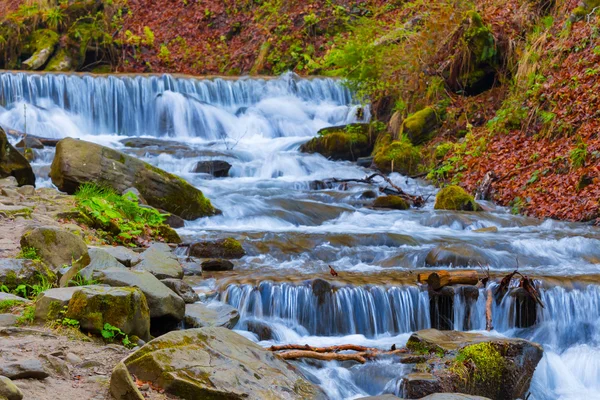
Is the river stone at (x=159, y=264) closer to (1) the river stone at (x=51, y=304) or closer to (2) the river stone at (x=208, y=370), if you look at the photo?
(1) the river stone at (x=51, y=304)

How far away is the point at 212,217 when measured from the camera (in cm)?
1074

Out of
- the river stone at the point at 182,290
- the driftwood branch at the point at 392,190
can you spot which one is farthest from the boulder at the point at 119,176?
the river stone at the point at 182,290

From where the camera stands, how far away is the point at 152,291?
16.8ft

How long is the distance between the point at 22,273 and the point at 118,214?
349cm

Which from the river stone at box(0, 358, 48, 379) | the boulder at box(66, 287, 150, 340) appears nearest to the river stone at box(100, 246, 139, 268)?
the boulder at box(66, 287, 150, 340)

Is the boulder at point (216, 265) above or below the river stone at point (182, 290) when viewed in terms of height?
below

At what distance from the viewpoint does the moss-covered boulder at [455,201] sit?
1148 centimetres

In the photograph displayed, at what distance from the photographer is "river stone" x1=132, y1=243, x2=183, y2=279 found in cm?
618

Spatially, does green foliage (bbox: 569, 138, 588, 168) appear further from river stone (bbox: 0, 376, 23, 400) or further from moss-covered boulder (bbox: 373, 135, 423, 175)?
river stone (bbox: 0, 376, 23, 400)

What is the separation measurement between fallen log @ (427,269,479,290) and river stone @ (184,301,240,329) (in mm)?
2008

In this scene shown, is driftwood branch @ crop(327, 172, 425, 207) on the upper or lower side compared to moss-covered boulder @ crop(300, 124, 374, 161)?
lower

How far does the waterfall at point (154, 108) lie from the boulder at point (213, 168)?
4.26 m

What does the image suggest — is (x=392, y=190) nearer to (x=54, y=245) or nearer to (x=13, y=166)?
(x=13, y=166)

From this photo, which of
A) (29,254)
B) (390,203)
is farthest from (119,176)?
(390,203)
